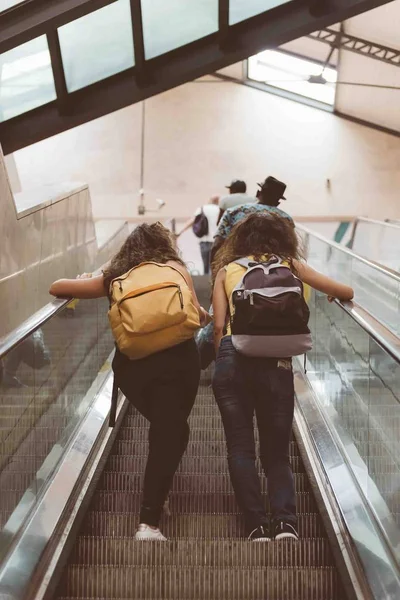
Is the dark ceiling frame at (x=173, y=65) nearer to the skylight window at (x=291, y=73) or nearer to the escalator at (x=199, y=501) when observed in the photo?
the escalator at (x=199, y=501)

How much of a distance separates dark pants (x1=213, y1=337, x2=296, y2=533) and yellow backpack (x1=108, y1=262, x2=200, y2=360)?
27cm

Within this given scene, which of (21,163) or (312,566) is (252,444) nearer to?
(312,566)

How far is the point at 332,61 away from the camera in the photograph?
17.9m

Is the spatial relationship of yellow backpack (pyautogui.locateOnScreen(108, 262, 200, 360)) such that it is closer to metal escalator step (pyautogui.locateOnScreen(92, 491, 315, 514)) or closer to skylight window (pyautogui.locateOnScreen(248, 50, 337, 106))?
metal escalator step (pyautogui.locateOnScreen(92, 491, 315, 514))

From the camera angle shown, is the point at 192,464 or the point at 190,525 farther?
the point at 192,464

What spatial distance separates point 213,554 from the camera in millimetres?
3396

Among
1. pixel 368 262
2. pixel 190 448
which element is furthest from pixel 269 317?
pixel 368 262

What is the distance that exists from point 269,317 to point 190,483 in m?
1.27

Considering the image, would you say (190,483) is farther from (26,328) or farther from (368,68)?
(368,68)

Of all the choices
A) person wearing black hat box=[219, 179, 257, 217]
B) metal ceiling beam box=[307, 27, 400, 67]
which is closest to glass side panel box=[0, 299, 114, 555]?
person wearing black hat box=[219, 179, 257, 217]

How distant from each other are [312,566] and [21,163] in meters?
17.9

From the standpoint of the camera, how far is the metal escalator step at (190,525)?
389cm

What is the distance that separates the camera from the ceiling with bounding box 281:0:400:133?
49.1 feet

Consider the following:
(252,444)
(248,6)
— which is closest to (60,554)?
(252,444)
